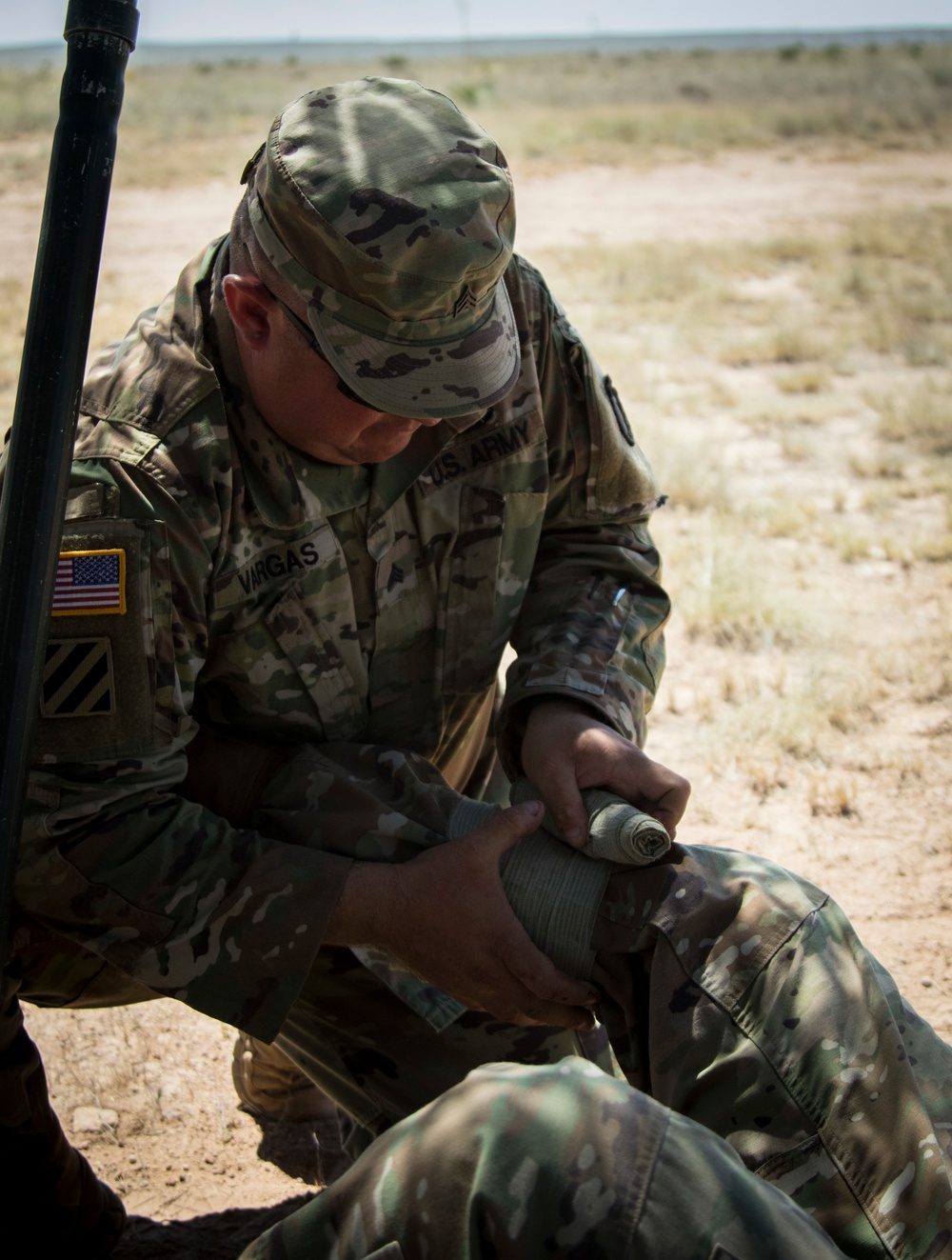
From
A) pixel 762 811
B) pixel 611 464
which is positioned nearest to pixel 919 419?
pixel 762 811

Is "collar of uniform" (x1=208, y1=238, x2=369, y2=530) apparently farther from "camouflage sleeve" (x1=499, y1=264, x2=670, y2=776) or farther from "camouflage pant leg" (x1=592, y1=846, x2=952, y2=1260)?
"camouflage pant leg" (x1=592, y1=846, x2=952, y2=1260)

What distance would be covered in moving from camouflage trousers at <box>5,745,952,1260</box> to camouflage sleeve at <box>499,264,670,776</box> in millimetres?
339

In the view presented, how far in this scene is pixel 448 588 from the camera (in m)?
2.40

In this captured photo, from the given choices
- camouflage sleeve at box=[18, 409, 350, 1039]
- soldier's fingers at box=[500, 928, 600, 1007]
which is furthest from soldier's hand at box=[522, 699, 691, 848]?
camouflage sleeve at box=[18, 409, 350, 1039]

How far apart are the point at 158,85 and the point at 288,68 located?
38.1ft

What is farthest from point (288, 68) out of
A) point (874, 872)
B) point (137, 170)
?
point (874, 872)

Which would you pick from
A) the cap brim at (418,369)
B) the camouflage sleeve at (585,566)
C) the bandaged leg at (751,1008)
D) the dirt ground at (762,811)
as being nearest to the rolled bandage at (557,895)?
the bandaged leg at (751,1008)

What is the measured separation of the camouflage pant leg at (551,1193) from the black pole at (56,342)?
2.45 feet

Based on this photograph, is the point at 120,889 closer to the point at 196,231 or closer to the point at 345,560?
the point at 345,560

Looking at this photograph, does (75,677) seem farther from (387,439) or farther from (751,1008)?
(751,1008)

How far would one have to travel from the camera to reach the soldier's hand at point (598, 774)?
2.10m

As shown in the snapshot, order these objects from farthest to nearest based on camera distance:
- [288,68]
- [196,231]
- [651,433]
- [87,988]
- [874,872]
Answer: [288,68], [196,231], [651,433], [874,872], [87,988]

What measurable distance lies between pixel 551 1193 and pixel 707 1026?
0.57 m

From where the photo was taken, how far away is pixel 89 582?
1.86 m
